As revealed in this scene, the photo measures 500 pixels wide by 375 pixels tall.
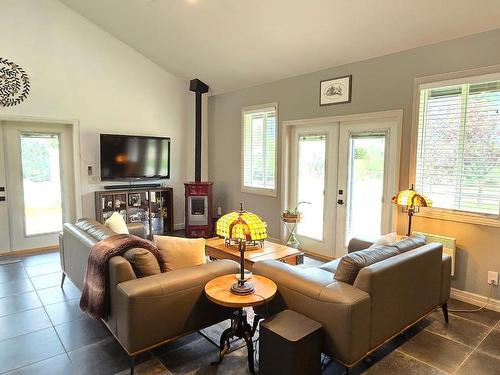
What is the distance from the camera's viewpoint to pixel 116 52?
18.9 ft

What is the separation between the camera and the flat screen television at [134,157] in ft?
18.4

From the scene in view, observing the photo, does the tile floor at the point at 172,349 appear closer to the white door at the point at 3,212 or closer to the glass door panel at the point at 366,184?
the glass door panel at the point at 366,184

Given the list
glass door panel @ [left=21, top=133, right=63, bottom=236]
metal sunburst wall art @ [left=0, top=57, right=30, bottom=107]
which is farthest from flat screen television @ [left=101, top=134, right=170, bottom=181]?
metal sunburst wall art @ [left=0, top=57, right=30, bottom=107]

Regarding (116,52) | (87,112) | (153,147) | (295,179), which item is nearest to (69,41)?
(116,52)

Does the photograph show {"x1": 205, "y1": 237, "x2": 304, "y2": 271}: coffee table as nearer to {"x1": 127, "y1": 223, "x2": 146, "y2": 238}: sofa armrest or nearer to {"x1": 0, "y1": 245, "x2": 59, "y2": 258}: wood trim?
{"x1": 127, "y1": 223, "x2": 146, "y2": 238}: sofa armrest

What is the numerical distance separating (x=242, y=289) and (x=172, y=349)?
0.88 m

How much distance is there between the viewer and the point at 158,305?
7.48 feet

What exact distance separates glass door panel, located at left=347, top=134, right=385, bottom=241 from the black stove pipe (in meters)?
2.97

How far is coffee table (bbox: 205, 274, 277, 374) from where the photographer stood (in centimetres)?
219

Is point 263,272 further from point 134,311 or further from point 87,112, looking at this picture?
point 87,112

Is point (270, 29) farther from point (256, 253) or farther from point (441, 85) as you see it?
point (256, 253)

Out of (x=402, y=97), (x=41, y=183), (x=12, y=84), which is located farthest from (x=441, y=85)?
(x=41, y=183)

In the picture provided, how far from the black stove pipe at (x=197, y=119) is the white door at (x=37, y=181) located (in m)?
2.14

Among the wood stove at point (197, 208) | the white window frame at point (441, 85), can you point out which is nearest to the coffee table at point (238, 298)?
the white window frame at point (441, 85)
